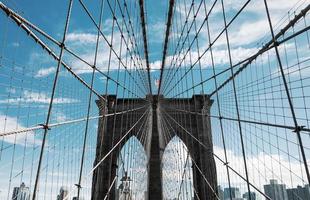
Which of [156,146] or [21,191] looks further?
[156,146]

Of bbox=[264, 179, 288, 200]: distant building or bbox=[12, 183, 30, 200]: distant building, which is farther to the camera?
bbox=[264, 179, 288, 200]: distant building

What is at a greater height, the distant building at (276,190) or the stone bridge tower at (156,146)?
the stone bridge tower at (156,146)

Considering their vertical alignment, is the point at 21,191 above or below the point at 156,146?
below

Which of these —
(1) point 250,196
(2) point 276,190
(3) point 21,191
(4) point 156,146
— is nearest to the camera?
(1) point 250,196

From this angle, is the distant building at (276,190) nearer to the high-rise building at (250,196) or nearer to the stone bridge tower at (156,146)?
the high-rise building at (250,196)

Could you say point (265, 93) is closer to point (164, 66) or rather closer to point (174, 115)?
point (164, 66)

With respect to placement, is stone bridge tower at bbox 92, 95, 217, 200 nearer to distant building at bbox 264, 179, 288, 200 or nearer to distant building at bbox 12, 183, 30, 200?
distant building at bbox 264, 179, 288, 200

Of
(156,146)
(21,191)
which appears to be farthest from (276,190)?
(156,146)

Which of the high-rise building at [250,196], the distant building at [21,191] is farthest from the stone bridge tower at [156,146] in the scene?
the distant building at [21,191]

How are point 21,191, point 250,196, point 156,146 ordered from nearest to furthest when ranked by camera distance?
point 250,196 < point 21,191 < point 156,146

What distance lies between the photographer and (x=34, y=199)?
1688 mm

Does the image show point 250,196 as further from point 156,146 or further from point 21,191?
point 156,146

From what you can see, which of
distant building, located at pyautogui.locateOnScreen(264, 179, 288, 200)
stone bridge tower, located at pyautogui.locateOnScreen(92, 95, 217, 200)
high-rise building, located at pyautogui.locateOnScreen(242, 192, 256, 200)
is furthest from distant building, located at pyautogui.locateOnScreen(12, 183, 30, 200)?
stone bridge tower, located at pyautogui.locateOnScreen(92, 95, 217, 200)

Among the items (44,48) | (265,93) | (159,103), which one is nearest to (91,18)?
(44,48)
